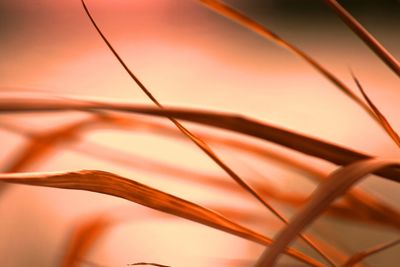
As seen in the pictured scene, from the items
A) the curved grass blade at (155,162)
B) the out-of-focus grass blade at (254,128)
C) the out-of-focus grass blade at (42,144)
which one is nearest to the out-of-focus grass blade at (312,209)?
the out-of-focus grass blade at (254,128)

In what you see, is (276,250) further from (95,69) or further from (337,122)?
(95,69)

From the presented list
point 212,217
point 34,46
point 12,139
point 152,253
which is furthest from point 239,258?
point 34,46

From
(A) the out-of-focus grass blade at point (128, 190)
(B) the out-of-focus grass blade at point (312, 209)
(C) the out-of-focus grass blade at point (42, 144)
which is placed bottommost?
(B) the out-of-focus grass blade at point (312, 209)

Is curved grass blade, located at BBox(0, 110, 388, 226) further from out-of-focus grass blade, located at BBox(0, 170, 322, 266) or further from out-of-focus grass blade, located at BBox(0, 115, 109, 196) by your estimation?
out-of-focus grass blade, located at BBox(0, 170, 322, 266)

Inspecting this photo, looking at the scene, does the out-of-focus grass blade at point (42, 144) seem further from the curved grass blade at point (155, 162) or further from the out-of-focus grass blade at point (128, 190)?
the out-of-focus grass blade at point (128, 190)

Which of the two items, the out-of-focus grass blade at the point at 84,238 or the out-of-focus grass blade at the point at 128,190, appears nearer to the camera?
the out-of-focus grass blade at the point at 128,190

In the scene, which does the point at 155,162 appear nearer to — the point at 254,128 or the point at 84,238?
the point at 84,238

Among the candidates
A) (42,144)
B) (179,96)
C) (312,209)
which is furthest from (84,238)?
(312,209)
